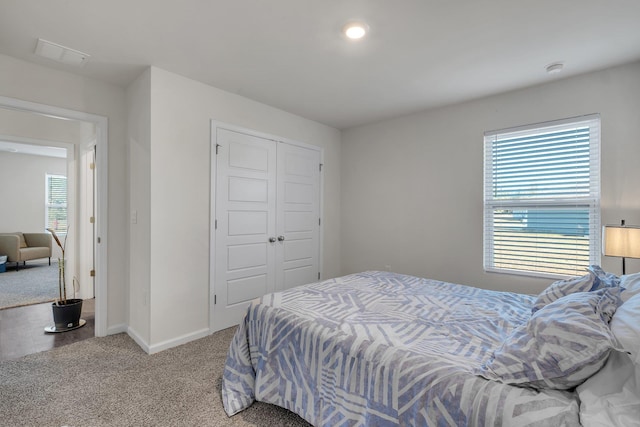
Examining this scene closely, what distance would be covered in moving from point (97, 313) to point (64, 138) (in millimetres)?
2852

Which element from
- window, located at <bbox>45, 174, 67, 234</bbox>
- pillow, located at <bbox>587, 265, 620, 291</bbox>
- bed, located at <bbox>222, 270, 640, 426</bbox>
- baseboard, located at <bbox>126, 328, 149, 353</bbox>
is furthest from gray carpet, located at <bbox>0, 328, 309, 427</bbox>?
window, located at <bbox>45, 174, 67, 234</bbox>

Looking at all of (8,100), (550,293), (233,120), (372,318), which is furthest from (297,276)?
(8,100)

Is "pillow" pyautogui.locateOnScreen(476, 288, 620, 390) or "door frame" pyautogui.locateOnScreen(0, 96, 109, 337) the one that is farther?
"door frame" pyautogui.locateOnScreen(0, 96, 109, 337)

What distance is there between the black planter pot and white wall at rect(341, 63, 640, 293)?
3226 millimetres

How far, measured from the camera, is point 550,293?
169cm

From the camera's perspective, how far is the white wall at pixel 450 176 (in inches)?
98.6

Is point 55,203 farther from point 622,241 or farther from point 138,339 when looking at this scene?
point 622,241

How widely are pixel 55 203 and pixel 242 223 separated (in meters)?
6.77

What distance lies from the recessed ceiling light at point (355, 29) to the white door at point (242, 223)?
63.7 inches

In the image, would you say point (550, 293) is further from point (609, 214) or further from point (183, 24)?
point (183, 24)

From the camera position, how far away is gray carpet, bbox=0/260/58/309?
403 cm

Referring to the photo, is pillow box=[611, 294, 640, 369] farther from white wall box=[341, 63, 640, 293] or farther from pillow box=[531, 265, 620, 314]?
white wall box=[341, 63, 640, 293]

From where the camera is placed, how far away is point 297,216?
3920 millimetres

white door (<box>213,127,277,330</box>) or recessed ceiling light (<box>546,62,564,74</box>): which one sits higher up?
recessed ceiling light (<box>546,62,564,74</box>)
